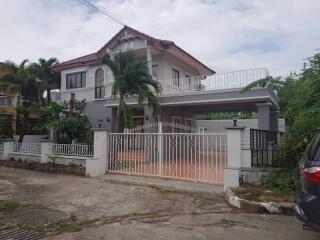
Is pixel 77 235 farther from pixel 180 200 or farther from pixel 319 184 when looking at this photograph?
pixel 319 184

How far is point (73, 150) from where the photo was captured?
13.2 meters

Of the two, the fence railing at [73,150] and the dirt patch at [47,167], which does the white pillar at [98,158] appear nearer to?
the dirt patch at [47,167]

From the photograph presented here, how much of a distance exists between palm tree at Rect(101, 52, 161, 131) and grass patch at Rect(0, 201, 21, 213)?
6.05m

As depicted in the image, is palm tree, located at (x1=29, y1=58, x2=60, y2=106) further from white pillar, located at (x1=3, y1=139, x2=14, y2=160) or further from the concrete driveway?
the concrete driveway

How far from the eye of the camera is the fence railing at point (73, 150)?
1265cm

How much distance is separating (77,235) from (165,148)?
6.16 metres

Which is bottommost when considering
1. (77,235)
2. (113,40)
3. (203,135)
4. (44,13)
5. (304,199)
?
(77,235)

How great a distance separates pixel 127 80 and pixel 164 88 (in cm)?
388

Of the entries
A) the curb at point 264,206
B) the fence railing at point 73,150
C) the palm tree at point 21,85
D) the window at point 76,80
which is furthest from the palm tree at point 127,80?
the palm tree at point 21,85

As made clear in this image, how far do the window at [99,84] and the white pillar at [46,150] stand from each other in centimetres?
552

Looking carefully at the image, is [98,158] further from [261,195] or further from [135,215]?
[261,195]

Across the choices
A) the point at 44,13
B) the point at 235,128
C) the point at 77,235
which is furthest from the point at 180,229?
the point at 44,13

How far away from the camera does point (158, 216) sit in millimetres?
6387

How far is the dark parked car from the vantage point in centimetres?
380
